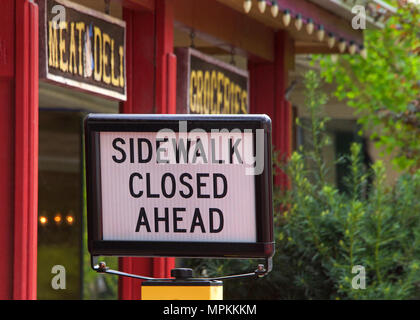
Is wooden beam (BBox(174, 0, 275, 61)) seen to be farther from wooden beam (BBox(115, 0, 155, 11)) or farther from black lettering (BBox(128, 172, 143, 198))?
black lettering (BBox(128, 172, 143, 198))

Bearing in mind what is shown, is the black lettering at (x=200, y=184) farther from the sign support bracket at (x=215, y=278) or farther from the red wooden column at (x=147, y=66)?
the red wooden column at (x=147, y=66)

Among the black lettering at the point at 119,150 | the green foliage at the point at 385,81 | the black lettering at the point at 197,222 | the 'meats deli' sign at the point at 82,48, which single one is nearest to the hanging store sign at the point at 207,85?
the 'meats deli' sign at the point at 82,48

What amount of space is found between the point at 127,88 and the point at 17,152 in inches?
77.9

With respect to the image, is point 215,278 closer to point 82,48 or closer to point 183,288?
point 183,288

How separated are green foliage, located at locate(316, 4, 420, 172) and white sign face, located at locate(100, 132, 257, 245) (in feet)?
26.9

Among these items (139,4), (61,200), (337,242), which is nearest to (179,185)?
(139,4)

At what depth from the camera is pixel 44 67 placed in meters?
4.92

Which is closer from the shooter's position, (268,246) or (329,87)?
(268,246)

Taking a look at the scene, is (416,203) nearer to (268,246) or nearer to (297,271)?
(297,271)

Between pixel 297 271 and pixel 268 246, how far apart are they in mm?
4732

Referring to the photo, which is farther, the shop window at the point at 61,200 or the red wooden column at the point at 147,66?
the shop window at the point at 61,200

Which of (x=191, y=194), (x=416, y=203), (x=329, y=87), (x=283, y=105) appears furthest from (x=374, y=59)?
(x=191, y=194)

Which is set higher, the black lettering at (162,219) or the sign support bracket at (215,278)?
the black lettering at (162,219)

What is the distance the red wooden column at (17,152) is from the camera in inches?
181
